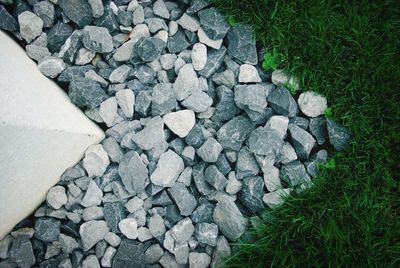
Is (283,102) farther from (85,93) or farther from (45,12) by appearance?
(45,12)

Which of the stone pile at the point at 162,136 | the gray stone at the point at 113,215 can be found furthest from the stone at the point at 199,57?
the gray stone at the point at 113,215

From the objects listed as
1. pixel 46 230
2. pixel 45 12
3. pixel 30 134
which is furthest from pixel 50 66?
pixel 46 230

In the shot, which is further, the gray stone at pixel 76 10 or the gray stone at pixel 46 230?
the gray stone at pixel 76 10

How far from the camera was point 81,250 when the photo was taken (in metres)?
2.05

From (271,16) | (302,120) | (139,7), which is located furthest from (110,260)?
(271,16)

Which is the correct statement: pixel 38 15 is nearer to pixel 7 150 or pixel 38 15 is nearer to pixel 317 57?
pixel 7 150

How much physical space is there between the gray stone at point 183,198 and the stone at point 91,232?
0.46m

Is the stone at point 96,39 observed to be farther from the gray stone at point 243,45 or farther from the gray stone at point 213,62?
the gray stone at point 243,45

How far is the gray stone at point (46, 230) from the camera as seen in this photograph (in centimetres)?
202

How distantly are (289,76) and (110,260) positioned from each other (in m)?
1.57

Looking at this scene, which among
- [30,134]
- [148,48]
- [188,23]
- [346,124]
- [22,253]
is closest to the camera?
[30,134]

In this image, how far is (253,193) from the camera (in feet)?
6.67

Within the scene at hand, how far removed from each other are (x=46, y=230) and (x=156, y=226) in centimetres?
65

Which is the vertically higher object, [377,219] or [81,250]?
[81,250]
